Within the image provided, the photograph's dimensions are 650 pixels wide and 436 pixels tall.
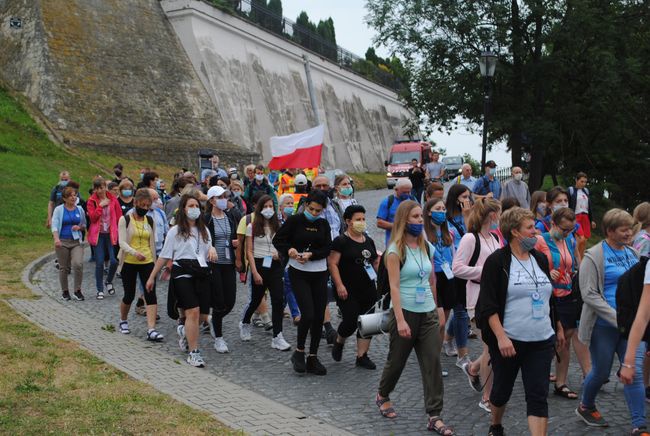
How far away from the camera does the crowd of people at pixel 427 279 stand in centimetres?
521

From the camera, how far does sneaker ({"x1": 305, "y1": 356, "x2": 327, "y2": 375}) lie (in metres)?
7.55

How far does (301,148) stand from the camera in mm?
16359

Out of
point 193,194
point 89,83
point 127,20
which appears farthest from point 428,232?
point 127,20

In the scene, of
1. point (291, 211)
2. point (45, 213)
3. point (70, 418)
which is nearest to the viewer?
point (70, 418)

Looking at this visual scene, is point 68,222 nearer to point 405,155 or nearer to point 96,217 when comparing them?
point 96,217

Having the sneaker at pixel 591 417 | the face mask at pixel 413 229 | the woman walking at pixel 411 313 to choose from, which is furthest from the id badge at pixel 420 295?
the sneaker at pixel 591 417

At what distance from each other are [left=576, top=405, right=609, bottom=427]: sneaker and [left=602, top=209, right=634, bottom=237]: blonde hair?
1.45m

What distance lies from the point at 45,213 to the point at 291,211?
12741 mm

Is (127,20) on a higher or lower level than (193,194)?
higher

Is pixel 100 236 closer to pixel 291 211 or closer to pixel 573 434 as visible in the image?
pixel 291 211

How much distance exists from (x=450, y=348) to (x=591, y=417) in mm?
2515

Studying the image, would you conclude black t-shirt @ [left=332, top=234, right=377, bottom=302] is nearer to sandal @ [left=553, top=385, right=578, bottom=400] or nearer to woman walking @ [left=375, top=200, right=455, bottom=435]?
woman walking @ [left=375, top=200, right=455, bottom=435]

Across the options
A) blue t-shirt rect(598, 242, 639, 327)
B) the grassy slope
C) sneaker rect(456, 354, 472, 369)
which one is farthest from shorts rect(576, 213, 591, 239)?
the grassy slope

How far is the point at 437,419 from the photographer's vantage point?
574cm
